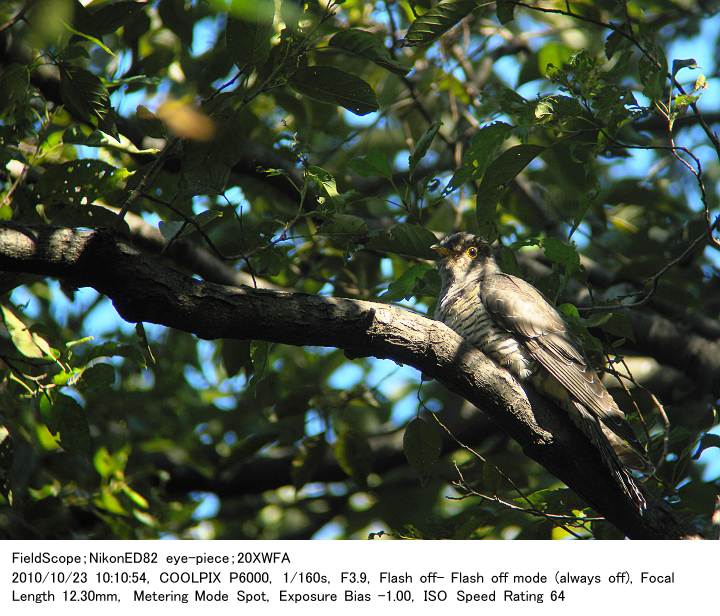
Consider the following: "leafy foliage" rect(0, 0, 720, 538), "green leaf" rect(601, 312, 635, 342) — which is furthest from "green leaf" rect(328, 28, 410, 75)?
"green leaf" rect(601, 312, 635, 342)

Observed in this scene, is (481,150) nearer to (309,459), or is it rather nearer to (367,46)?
(367,46)

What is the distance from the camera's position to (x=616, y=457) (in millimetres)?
2969

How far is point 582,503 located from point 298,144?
1754mm

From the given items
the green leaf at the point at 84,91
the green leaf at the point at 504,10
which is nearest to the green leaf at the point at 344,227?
the green leaf at the point at 84,91

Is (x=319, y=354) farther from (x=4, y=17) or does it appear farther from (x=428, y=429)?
(x=4, y=17)

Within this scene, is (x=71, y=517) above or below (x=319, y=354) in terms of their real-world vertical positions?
below

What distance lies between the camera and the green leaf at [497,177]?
2971 millimetres

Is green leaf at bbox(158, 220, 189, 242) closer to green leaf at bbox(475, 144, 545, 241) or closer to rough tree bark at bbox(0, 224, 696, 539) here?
rough tree bark at bbox(0, 224, 696, 539)

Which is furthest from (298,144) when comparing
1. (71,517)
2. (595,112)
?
(71,517)

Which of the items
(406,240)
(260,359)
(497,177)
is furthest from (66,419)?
(497,177)

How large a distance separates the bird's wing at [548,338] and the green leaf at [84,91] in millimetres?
1880

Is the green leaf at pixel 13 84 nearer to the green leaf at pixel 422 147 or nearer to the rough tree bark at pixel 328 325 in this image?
the rough tree bark at pixel 328 325

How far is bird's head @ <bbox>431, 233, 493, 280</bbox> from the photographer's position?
13.7ft

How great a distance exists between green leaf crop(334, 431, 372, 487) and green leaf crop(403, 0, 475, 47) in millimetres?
2065
